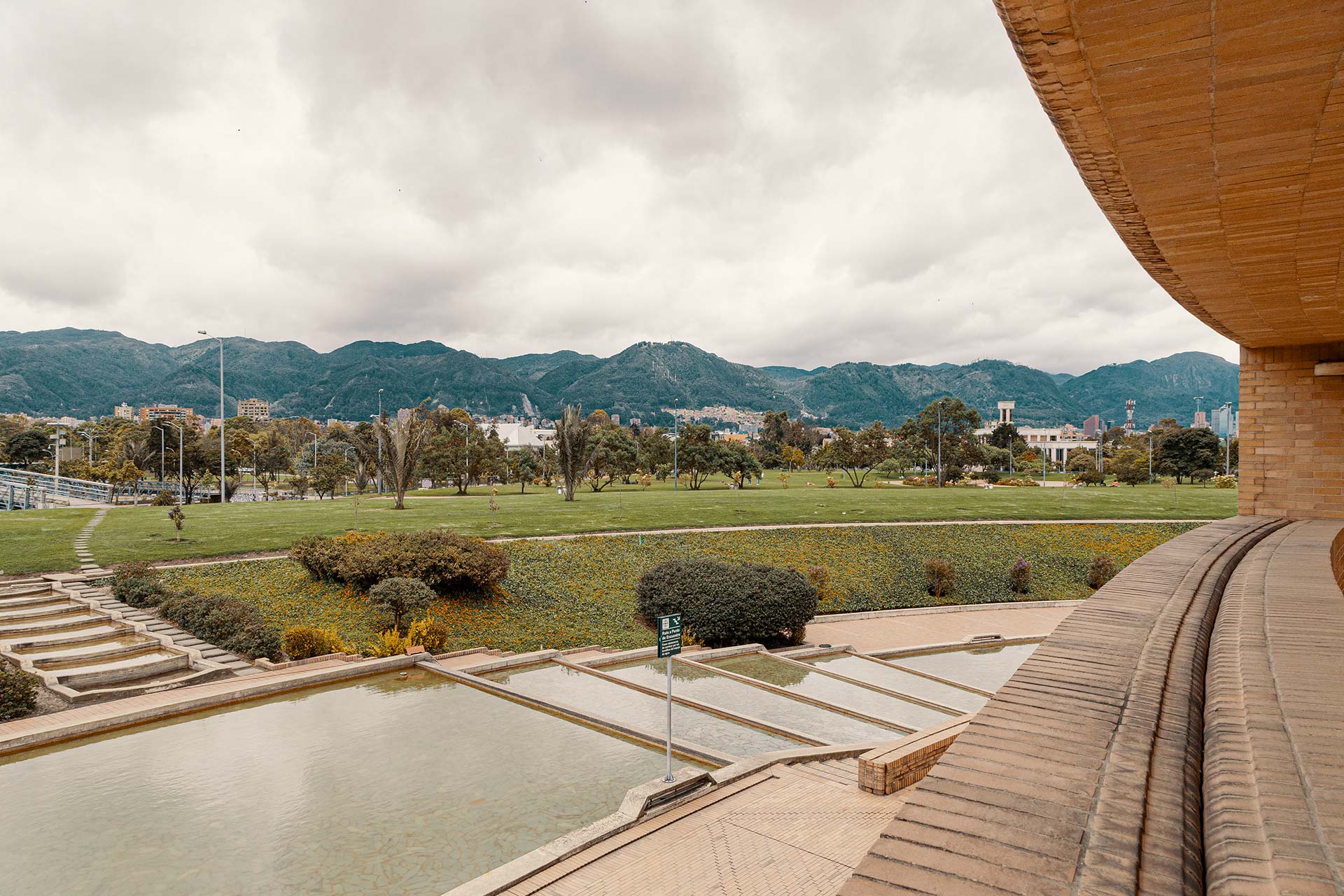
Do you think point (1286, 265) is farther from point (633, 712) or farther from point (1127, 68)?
point (633, 712)

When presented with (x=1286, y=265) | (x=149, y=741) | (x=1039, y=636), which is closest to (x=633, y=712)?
(x=149, y=741)

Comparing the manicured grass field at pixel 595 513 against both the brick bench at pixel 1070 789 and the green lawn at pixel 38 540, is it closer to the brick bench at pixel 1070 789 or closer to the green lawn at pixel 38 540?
the green lawn at pixel 38 540

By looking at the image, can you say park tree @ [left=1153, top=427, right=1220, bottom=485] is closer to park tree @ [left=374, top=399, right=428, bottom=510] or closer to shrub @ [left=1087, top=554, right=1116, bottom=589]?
shrub @ [left=1087, top=554, right=1116, bottom=589]

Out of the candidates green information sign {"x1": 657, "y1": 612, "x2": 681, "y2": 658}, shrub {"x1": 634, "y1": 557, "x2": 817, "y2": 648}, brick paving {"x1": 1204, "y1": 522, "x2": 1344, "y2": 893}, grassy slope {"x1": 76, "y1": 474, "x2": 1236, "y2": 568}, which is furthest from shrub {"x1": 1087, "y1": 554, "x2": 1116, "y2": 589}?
brick paving {"x1": 1204, "y1": 522, "x2": 1344, "y2": 893}

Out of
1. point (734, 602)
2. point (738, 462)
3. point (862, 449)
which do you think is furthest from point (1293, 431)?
point (862, 449)

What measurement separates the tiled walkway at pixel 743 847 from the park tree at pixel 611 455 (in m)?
42.8

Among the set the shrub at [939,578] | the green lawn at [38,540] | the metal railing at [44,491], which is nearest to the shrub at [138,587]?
the green lawn at [38,540]

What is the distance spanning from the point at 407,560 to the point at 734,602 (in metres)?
7.52

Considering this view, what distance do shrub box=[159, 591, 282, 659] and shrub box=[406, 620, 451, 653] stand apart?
226cm

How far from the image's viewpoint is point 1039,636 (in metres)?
17.6

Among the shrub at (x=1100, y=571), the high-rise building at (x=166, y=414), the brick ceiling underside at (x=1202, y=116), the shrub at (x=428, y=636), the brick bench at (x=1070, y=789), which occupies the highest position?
the high-rise building at (x=166, y=414)

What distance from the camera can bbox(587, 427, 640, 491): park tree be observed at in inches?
2021

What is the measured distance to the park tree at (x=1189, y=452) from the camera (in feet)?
205

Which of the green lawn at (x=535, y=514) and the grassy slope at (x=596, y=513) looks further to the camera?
the grassy slope at (x=596, y=513)
